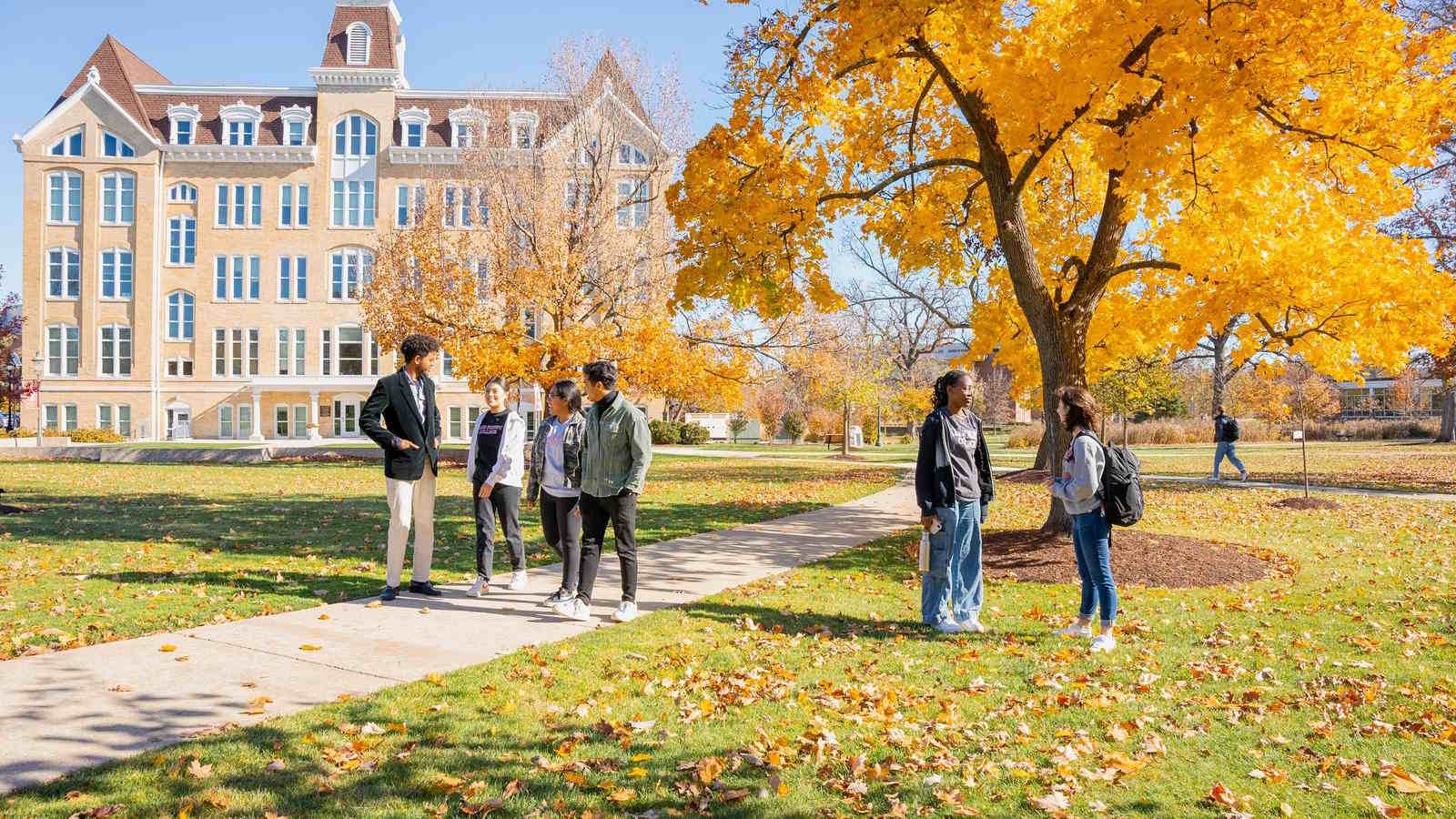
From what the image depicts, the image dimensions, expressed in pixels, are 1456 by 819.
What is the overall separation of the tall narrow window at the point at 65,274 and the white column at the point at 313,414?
1248cm

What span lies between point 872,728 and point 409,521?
432 centimetres

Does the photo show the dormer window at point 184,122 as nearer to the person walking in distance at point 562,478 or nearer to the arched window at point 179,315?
the arched window at point 179,315

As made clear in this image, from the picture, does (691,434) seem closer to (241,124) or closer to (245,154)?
(245,154)

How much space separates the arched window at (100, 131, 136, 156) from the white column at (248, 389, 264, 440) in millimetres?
13518

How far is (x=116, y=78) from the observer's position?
47.5 meters

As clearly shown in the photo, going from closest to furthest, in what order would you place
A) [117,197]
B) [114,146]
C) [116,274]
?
[114,146]
[117,197]
[116,274]

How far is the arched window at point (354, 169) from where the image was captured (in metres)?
46.8

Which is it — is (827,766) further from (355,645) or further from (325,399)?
(325,399)

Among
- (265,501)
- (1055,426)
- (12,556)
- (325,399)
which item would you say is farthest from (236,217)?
(1055,426)

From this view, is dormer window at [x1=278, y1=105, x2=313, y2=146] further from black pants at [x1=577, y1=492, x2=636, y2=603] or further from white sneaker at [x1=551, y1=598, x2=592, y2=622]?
white sneaker at [x1=551, y1=598, x2=592, y2=622]

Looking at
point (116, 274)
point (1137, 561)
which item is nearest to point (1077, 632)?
point (1137, 561)

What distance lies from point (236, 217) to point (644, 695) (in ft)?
166

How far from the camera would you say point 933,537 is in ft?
21.8

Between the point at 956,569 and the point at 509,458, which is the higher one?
the point at 509,458
